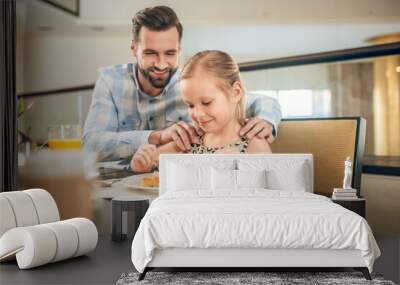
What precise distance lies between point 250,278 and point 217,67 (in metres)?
2.91

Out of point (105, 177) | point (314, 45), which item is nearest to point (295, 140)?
point (314, 45)

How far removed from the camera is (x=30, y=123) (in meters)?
7.05

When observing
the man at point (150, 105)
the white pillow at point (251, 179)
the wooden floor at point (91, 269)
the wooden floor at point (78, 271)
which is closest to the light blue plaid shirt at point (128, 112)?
the man at point (150, 105)

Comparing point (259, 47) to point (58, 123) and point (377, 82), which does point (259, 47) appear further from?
point (58, 123)

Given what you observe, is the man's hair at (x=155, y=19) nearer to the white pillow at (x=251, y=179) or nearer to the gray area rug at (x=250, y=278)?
the white pillow at (x=251, y=179)

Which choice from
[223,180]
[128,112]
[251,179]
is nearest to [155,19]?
[128,112]

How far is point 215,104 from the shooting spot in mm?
6770

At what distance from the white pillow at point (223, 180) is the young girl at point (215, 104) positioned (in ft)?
2.33

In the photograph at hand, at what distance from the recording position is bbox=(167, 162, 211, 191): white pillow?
20.2 ft

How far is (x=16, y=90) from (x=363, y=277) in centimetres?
423

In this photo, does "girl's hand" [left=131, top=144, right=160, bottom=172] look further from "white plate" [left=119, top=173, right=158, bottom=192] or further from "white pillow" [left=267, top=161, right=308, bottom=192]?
"white pillow" [left=267, top=161, right=308, bottom=192]

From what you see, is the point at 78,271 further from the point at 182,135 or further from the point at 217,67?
the point at 217,67

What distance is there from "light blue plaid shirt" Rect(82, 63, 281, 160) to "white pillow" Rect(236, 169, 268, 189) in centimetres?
94

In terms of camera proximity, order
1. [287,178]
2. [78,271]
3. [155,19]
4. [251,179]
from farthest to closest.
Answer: [155,19], [287,178], [251,179], [78,271]
